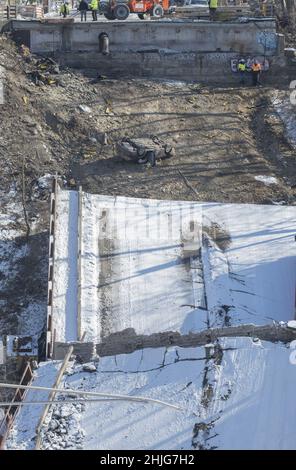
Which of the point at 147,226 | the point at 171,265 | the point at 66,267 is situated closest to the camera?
the point at 66,267

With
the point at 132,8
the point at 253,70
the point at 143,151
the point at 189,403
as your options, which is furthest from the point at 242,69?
the point at 189,403

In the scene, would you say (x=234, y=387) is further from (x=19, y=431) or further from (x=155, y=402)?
(x=19, y=431)

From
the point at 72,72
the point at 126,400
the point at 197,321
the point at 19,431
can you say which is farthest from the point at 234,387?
the point at 72,72

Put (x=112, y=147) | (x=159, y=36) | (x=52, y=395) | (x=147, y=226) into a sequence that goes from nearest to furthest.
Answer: (x=52, y=395) → (x=147, y=226) → (x=112, y=147) → (x=159, y=36)

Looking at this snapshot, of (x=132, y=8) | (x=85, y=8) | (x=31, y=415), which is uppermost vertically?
(x=132, y=8)

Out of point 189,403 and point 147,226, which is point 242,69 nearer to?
point 147,226
